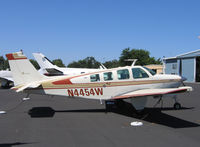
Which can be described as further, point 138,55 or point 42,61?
point 138,55

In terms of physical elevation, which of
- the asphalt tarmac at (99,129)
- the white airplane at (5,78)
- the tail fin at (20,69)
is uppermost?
the tail fin at (20,69)

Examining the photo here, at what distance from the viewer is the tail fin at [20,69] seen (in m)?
8.29

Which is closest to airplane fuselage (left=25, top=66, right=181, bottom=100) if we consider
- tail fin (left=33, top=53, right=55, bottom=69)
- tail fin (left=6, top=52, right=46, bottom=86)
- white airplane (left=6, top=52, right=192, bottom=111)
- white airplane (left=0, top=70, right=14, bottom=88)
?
white airplane (left=6, top=52, right=192, bottom=111)

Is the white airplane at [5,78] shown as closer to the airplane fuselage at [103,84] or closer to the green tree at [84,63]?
the airplane fuselage at [103,84]

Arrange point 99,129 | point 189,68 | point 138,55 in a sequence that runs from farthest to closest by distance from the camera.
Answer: point 138,55 → point 189,68 → point 99,129

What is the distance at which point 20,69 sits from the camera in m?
8.39

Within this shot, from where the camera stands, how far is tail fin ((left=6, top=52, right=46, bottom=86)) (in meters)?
8.29

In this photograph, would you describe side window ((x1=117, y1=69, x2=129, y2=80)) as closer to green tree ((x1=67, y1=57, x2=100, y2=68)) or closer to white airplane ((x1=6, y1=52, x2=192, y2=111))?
white airplane ((x1=6, y1=52, x2=192, y2=111))

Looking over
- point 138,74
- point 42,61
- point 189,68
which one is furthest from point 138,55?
point 138,74

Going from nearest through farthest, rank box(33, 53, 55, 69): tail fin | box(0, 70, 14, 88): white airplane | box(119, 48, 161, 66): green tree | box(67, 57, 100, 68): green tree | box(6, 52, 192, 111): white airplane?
box(6, 52, 192, 111): white airplane, box(33, 53, 55, 69): tail fin, box(0, 70, 14, 88): white airplane, box(119, 48, 161, 66): green tree, box(67, 57, 100, 68): green tree

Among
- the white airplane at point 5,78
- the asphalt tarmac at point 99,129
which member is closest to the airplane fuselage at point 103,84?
the asphalt tarmac at point 99,129

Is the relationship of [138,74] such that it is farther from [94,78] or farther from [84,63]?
[84,63]

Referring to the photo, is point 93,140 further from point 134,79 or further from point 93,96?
point 134,79

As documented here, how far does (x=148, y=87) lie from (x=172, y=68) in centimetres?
3585
